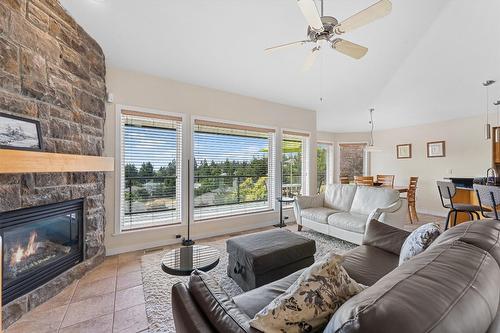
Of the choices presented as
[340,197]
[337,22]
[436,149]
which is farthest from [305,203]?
[436,149]

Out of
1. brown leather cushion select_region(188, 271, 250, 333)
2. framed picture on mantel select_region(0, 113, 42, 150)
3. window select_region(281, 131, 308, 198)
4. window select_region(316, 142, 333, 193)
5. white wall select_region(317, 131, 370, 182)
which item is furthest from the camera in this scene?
window select_region(316, 142, 333, 193)

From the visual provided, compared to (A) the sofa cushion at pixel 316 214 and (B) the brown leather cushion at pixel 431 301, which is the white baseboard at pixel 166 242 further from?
(B) the brown leather cushion at pixel 431 301

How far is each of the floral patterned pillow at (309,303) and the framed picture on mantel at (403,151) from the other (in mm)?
6738

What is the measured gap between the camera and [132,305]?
6.76ft

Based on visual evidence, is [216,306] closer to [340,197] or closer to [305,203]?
[305,203]

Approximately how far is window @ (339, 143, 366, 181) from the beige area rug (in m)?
4.52

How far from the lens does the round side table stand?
1867mm

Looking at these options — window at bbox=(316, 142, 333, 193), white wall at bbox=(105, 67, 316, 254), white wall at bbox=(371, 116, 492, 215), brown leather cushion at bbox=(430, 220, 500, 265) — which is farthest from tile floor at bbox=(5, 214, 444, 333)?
white wall at bbox=(371, 116, 492, 215)

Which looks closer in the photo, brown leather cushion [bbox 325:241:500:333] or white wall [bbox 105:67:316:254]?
brown leather cushion [bbox 325:241:500:333]

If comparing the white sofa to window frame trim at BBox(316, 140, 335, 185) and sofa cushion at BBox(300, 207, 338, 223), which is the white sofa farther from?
window frame trim at BBox(316, 140, 335, 185)

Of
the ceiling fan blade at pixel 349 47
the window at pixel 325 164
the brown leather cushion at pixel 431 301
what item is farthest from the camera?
the window at pixel 325 164

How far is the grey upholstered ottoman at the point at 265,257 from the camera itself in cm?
207

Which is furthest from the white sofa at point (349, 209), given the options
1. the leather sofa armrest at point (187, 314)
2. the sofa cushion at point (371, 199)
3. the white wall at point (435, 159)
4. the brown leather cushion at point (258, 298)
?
the white wall at point (435, 159)

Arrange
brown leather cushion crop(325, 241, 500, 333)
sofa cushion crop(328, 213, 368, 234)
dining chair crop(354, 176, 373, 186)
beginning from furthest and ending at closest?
dining chair crop(354, 176, 373, 186), sofa cushion crop(328, 213, 368, 234), brown leather cushion crop(325, 241, 500, 333)
